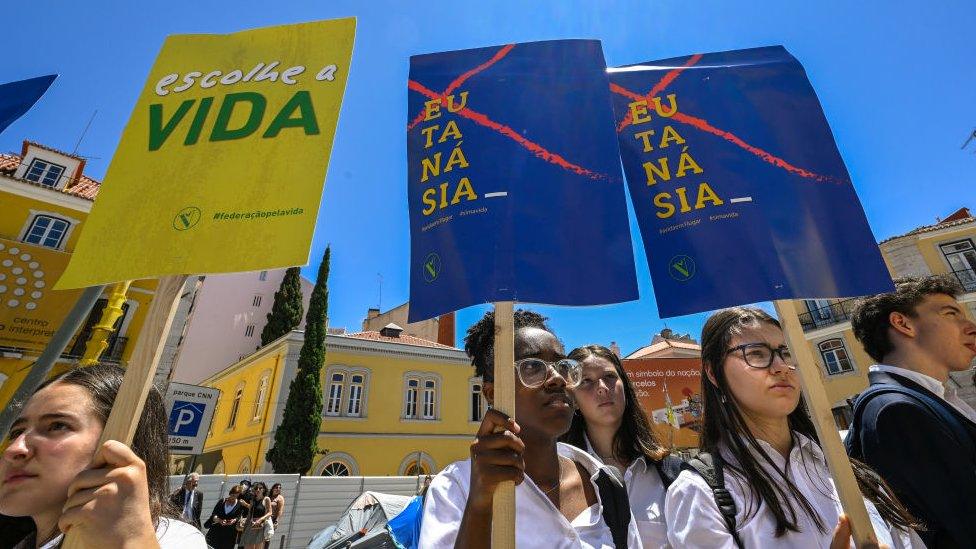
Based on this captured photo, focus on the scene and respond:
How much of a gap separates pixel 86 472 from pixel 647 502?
2.26 meters

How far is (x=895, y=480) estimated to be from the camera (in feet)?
6.40

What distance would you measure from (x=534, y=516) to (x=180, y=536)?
1292 millimetres

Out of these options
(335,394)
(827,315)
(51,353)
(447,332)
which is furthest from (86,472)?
(827,315)

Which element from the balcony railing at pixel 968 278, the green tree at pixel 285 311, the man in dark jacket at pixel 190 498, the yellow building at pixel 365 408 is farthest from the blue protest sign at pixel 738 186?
the green tree at pixel 285 311

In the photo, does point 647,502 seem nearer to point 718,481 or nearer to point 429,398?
point 718,481

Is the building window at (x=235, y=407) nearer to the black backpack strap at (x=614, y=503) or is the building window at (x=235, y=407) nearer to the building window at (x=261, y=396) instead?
the building window at (x=261, y=396)

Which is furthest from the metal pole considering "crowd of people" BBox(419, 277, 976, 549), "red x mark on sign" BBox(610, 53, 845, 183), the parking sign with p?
the parking sign with p

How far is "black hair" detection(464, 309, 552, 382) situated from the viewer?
7.86 ft

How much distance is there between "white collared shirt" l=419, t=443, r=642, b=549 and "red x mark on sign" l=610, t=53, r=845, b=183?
1.72 m

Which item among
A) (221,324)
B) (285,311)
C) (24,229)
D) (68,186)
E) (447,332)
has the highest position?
(68,186)

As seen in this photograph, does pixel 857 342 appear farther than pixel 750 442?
Yes

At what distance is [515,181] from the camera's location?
79.3 inches

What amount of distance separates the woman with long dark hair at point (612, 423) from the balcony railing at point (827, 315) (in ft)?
82.8

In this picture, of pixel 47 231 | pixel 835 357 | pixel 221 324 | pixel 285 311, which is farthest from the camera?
pixel 221 324
